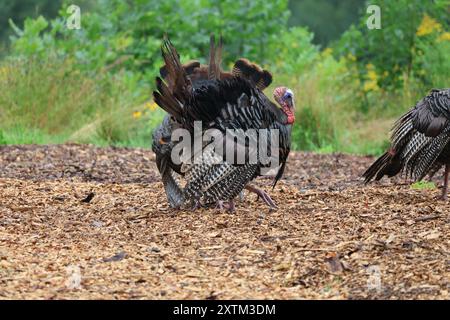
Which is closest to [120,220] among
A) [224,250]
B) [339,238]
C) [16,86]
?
[224,250]

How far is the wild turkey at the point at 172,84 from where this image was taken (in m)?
7.05

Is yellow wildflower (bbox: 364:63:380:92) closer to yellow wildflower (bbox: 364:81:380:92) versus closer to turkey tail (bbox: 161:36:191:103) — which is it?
yellow wildflower (bbox: 364:81:380:92)

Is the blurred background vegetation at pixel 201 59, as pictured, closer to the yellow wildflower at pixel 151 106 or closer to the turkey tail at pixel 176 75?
the yellow wildflower at pixel 151 106

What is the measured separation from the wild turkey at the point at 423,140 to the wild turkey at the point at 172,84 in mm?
1203

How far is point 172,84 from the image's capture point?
6.96 metres

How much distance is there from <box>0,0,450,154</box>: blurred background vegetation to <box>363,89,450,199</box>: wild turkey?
13.5 feet

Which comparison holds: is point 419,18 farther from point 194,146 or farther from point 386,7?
point 194,146

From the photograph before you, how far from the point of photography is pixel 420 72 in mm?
14117

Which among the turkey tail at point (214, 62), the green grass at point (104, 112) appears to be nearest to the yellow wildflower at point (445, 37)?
the green grass at point (104, 112)

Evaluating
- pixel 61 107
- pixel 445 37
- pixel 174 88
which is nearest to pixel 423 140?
pixel 174 88

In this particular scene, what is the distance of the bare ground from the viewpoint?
5.03 m

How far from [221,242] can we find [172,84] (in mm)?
1454
